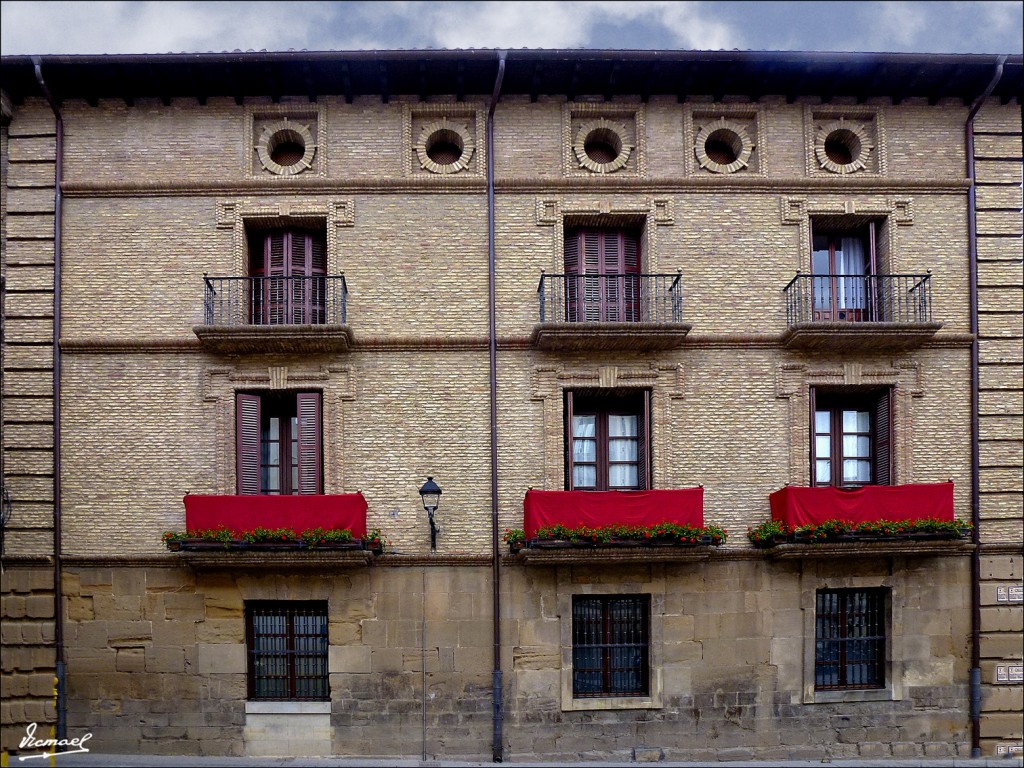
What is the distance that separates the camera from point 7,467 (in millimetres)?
13086

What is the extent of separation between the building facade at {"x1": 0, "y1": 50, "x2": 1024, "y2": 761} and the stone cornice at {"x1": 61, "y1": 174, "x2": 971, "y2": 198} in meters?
0.07

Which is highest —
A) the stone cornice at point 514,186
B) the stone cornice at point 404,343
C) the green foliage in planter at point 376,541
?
the stone cornice at point 514,186

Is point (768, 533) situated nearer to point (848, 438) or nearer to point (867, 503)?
point (867, 503)

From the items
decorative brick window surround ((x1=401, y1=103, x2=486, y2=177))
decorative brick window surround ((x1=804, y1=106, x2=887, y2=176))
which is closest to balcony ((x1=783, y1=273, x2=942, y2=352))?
decorative brick window surround ((x1=804, y1=106, x2=887, y2=176))

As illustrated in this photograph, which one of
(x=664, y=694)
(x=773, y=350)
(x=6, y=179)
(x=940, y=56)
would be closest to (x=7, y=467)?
(x=6, y=179)

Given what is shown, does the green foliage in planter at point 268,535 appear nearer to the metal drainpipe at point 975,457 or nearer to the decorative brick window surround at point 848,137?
the decorative brick window surround at point 848,137

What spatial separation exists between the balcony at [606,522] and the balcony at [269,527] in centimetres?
292

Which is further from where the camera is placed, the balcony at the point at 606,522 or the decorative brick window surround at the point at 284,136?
the decorative brick window surround at the point at 284,136

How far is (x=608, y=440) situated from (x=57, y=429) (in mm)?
9565

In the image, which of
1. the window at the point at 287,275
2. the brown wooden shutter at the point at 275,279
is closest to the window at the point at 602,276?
the window at the point at 287,275

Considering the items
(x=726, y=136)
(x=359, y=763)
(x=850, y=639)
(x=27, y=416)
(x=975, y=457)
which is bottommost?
(x=359, y=763)

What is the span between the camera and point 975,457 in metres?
13.4

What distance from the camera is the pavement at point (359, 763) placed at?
12508 mm

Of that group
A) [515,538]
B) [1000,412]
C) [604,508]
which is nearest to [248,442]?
[515,538]
